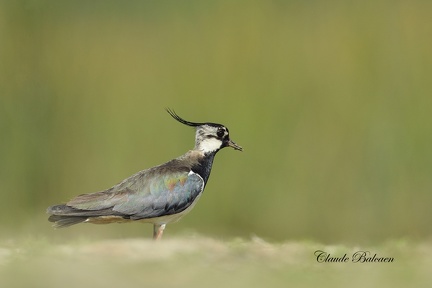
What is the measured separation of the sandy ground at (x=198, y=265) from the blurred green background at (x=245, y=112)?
158 cm

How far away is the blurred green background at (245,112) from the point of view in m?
9.52

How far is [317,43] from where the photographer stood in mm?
9961

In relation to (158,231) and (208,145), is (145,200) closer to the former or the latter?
(158,231)

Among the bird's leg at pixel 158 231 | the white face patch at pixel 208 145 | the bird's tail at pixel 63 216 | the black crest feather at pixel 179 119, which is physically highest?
the black crest feather at pixel 179 119

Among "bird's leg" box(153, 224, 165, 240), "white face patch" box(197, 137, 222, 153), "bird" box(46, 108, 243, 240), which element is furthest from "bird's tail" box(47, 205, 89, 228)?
"white face patch" box(197, 137, 222, 153)

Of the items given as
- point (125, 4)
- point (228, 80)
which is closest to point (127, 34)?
point (125, 4)

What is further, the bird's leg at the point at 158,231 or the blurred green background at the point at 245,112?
the blurred green background at the point at 245,112

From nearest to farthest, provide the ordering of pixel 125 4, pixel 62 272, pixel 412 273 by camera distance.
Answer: pixel 62 272 < pixel 412 273 < pixel 125 4

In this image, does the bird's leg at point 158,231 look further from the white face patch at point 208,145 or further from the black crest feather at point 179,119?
the black crest feather at point 179,119

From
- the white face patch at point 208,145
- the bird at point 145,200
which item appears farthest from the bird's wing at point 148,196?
the white face patch at point 208,145

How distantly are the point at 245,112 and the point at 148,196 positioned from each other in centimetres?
236

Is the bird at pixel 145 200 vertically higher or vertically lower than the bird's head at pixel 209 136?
lower

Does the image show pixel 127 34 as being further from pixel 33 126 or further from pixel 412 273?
pixel 412 273

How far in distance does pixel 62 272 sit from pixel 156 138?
4.06 m
